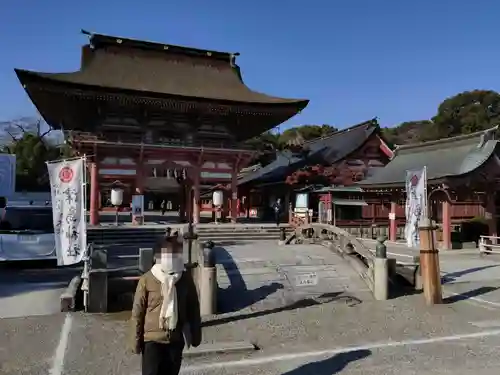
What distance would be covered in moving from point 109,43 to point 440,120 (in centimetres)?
3959

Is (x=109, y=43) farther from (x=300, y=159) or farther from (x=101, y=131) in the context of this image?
(x=300, y=159)

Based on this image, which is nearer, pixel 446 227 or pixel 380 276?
pixel 380 276

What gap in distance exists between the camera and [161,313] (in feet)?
11.4

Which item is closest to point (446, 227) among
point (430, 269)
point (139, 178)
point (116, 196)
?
point (430, 269)

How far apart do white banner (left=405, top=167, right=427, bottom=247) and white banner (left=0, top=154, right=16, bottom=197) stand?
43.2 ft

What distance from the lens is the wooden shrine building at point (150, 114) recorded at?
21.0 m

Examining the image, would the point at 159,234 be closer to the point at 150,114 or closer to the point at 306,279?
the point at 150,114

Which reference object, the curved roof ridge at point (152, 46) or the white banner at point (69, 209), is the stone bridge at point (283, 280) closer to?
the white banner at point (69, 209)

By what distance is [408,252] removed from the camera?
16891 mm

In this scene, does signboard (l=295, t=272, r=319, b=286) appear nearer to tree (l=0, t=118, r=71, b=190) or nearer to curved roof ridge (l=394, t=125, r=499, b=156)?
curved roof ridge (l=394, t=125, r=499, b=156)

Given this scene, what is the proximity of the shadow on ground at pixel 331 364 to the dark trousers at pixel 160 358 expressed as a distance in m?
1.92

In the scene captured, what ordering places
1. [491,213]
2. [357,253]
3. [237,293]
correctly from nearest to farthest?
[237,293] → [357,253] → [491,213]

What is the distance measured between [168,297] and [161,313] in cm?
13

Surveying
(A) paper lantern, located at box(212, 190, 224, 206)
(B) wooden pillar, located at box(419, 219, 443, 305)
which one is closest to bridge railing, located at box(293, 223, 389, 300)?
(B) wooden pillar, located at box(419, 219, 443, 305)
